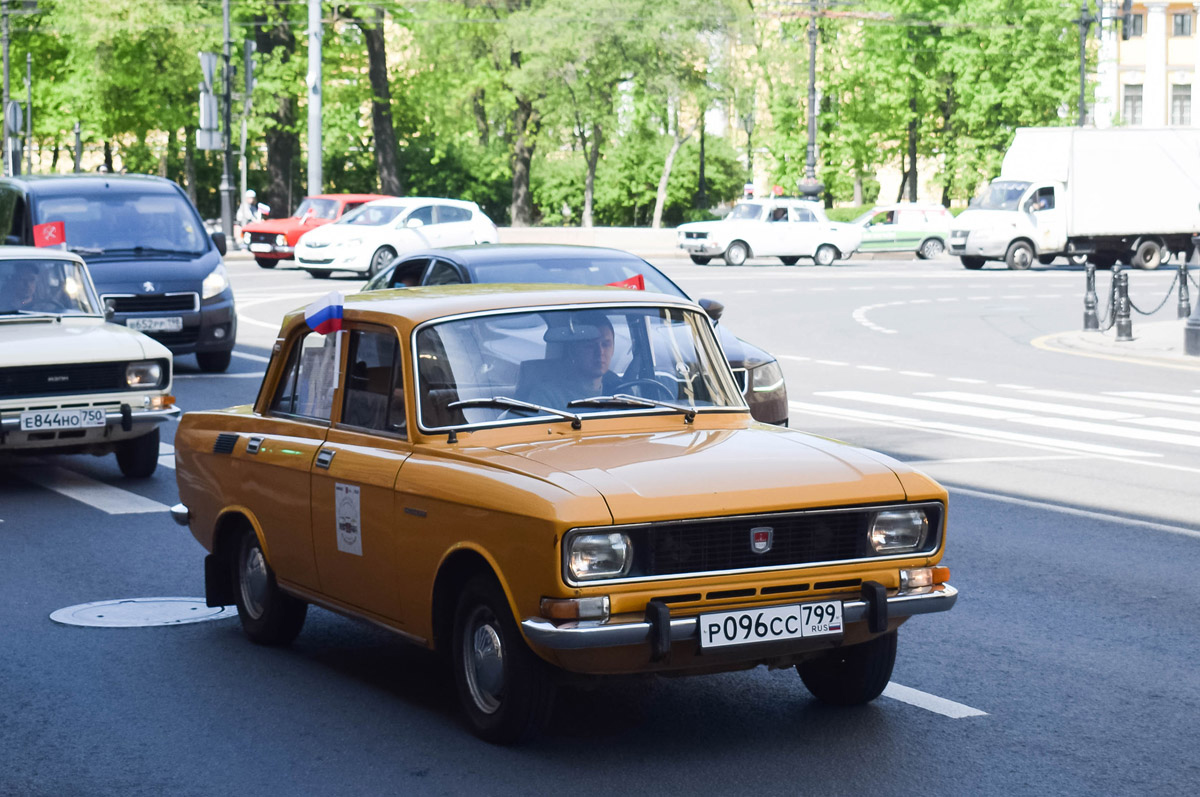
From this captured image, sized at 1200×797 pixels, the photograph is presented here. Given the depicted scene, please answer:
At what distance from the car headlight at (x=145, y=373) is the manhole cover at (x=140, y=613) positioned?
3.87 m

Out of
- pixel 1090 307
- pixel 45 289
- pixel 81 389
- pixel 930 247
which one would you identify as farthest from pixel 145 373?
pixel 930 247

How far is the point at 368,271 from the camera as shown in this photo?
1447 inches

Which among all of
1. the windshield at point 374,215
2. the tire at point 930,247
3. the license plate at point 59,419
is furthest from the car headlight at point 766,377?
the tire at point 930,247

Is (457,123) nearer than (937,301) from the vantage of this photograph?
No

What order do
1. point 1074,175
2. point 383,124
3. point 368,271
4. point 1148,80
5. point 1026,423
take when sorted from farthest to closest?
point 1148,80
point 383,124
point 1074,175
point 368,271
point 1026,423

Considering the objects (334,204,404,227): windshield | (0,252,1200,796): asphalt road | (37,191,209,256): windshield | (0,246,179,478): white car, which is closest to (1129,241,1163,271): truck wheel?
(334,204,404,227): windshield

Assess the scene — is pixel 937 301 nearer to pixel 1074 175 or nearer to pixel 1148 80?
pixel 1074 175

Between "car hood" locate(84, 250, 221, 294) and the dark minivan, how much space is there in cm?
1

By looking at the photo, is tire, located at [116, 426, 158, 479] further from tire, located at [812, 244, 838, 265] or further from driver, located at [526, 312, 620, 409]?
tire, located at [812, 244, 838, 265]

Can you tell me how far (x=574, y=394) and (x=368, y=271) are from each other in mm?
30979

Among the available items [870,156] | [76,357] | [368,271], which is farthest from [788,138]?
[76,357]

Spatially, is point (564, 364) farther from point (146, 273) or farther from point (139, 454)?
point (146, 273)

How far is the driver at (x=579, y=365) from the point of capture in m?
6.20

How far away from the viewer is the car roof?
6.36 meters
